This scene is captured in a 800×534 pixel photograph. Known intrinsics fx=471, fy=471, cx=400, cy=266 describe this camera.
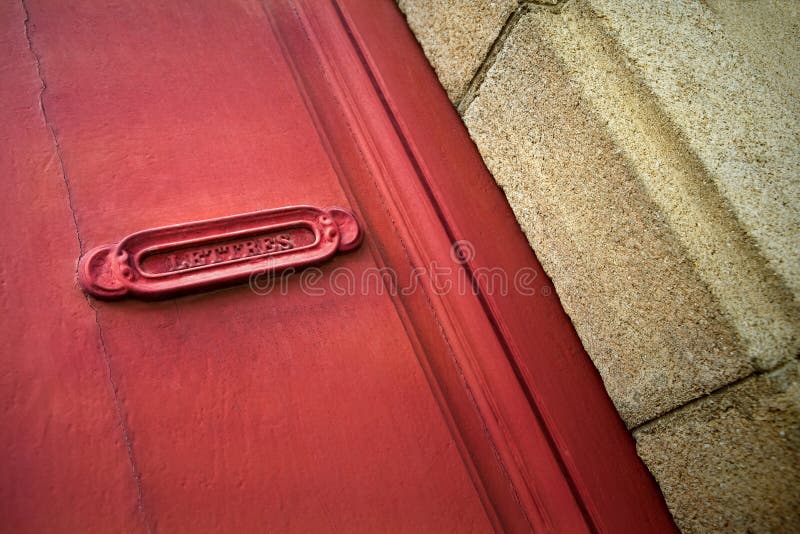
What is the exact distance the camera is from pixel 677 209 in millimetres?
1058

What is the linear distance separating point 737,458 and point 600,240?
54 cm

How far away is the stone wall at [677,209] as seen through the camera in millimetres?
941

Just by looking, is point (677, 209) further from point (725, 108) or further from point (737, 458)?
point (737, 458)

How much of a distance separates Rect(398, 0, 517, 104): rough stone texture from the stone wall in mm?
12

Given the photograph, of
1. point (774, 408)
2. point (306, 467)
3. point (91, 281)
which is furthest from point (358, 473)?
point (774, 408)

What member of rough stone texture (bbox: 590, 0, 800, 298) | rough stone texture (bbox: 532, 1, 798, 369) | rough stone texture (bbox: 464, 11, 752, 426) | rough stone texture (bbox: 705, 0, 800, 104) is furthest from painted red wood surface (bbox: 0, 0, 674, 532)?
rough stone texture (bbox: 705, 0, 800, 104)

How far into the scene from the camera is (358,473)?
104cm

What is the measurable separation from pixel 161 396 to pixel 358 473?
454 millimetres

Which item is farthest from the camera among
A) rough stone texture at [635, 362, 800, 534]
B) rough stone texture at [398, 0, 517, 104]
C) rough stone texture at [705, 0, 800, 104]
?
rough stone texture at [398, 0, 517, 104]

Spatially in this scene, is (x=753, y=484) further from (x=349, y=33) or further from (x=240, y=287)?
(x=349, y=33)

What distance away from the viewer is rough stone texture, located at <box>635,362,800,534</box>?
0.89 metres

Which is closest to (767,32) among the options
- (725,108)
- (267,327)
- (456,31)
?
(725,108)

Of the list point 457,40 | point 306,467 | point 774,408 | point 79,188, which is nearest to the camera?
point 774,408

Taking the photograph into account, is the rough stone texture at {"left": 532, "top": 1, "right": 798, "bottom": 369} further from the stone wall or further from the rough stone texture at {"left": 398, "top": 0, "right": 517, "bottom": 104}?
the rough stone texture at {"left": 398, "top": 0, "right": 517, "bottom": 104}
